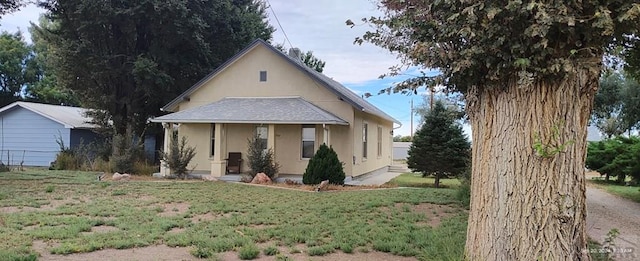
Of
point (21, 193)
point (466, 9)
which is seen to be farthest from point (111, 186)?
point (466, 9)

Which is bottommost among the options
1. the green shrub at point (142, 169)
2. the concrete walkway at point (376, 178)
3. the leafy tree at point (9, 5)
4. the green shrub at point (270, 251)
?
the green shrub at point (270, 251)

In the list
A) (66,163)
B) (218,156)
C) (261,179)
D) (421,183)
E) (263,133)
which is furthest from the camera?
(66,163)

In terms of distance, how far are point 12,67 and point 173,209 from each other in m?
32.9

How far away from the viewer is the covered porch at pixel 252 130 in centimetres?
1517

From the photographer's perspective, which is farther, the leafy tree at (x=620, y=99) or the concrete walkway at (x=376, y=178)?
the leafy tree at (x=620, y=99)

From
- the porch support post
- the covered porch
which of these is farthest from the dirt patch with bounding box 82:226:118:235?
the porch support post

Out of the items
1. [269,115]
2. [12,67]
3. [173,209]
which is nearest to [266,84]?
[269,115]

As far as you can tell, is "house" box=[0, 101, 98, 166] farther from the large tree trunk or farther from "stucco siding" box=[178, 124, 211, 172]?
the large tree trunk

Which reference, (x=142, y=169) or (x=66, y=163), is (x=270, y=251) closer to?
(x=142, y=169)

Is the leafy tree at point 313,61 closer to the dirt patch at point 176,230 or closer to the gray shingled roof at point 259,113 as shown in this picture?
the gray shingled roof at point 259,113

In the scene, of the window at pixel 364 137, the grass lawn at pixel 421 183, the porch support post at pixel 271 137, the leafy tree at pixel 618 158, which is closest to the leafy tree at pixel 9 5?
the porch support post at pixel 271 137

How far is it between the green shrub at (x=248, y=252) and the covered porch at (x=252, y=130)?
920 centimetres

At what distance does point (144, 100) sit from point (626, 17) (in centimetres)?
2122

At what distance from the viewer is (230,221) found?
24.2ft
